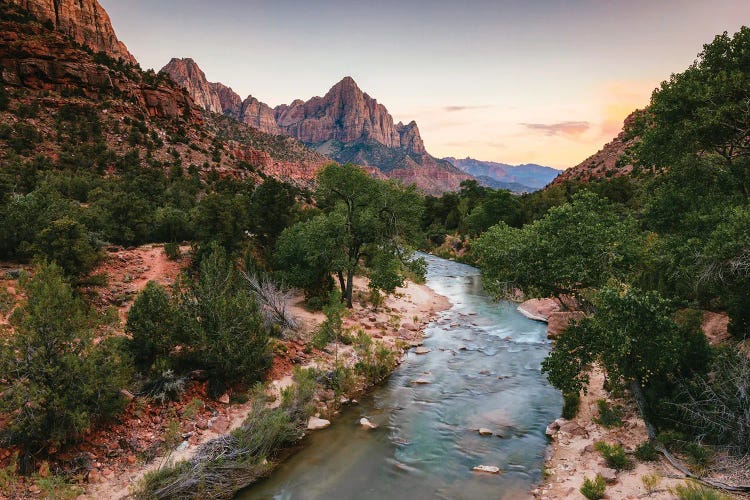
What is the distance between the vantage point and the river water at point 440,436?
436 inches

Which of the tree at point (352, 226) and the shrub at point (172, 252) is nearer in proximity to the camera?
the shrub at point (172, 252)

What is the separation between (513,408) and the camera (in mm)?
16172

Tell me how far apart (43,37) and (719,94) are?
73.4m

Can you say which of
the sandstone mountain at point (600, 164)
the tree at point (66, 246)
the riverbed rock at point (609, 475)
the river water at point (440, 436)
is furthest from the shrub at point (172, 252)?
the sandstone mountain at point (600, 164)

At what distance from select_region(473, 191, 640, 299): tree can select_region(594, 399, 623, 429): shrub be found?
447cm

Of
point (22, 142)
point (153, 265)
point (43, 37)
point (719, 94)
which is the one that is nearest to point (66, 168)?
point (22, 142)

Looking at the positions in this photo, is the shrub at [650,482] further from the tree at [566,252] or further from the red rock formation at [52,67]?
the red rock formation at [52,67]

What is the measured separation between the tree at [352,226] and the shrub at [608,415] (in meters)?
14.1

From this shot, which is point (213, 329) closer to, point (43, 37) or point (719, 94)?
point (719, 94)

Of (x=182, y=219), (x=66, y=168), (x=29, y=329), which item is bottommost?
(x=29, y=329)

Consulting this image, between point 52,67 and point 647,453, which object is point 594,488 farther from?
point 52,67

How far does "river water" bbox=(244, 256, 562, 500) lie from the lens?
11.1 metres

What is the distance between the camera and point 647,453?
Result: 1042 cm

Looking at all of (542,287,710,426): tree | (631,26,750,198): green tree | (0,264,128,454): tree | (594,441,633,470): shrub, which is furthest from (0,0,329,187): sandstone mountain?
(594,441,633,470): shrub
